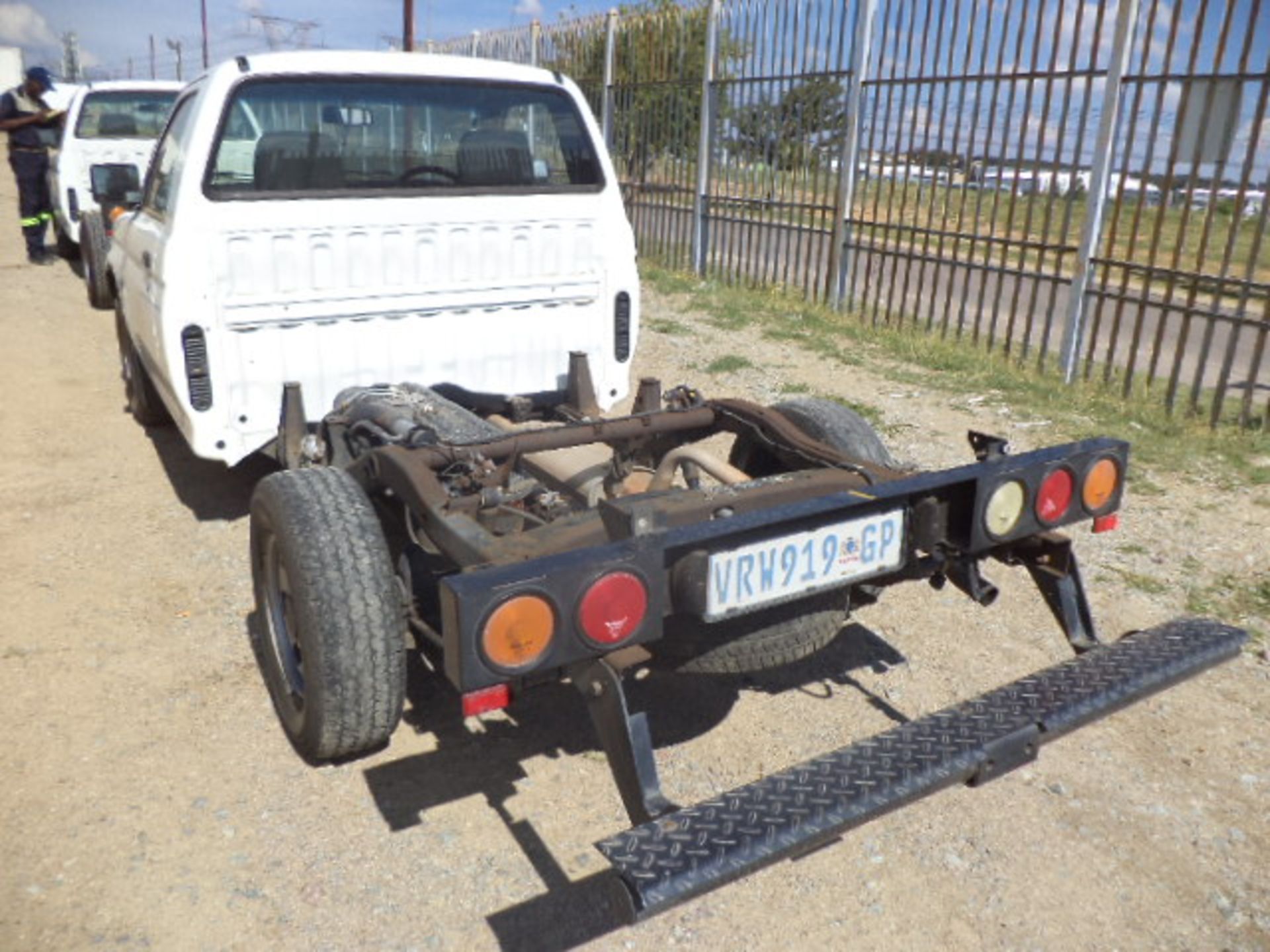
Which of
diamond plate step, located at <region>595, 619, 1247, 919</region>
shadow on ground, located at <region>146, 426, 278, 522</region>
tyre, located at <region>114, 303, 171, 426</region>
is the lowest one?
shadow on ground, located at <region>146, 426, 278, 522</region>

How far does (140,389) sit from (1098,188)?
643cm

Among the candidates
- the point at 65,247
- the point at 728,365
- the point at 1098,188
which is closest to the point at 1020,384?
the point at 1098,188

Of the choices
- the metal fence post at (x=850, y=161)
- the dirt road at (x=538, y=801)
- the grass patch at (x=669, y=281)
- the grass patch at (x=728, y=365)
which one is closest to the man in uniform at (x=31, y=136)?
the grass patch at (x=669, y=281)

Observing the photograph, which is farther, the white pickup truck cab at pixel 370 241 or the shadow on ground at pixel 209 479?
the shadow on ground at pixel 209 479

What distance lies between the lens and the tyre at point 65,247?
1266 cm

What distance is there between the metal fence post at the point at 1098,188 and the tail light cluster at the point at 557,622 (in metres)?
6.16

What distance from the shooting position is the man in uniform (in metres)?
11.5

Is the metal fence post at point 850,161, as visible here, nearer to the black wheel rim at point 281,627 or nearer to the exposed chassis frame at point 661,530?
the exposed chassis frame at point 661,530

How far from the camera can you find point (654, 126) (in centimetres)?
1272

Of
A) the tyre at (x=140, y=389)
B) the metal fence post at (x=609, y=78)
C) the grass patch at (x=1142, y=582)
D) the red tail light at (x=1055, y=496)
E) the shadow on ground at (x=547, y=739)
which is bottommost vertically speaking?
the shadow on ground at (x=547, y=739)

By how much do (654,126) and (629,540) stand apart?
1142cm

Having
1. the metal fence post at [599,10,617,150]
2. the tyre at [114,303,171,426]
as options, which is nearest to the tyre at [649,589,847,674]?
the tyre at [114,303,171,426]

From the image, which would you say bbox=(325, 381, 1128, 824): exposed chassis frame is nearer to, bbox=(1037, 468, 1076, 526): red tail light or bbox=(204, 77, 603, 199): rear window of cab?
bbox=(1037, 468, 1076, 526): red tail light

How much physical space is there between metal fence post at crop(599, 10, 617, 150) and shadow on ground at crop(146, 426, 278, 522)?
8546 millimetres
